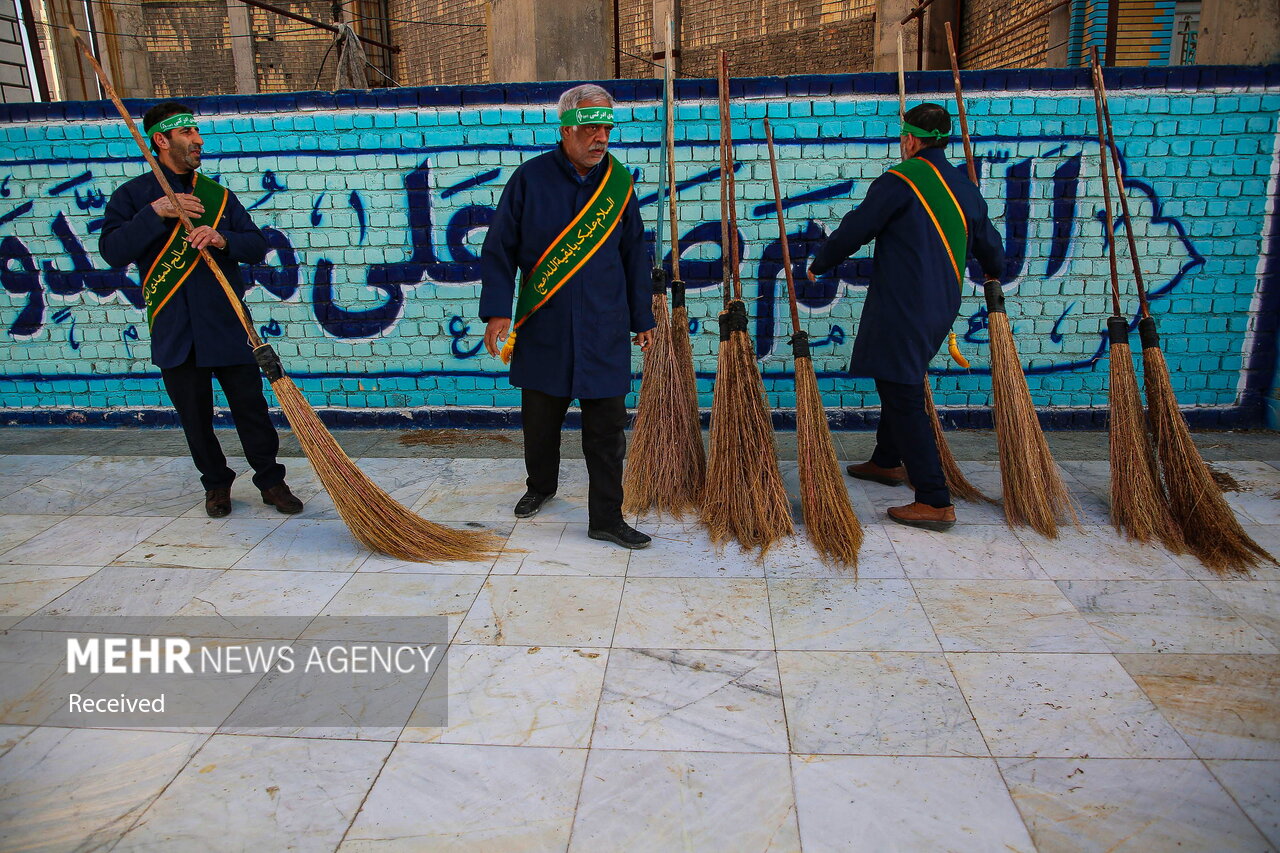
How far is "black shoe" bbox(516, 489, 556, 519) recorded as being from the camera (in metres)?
4.05

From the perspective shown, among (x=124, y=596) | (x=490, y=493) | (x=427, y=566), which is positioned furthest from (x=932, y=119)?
(x=124, y=596)

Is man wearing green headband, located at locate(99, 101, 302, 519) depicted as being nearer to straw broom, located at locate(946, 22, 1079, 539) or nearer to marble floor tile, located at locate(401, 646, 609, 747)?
marble floor tile, located at locate(401, 646, 609, 747)

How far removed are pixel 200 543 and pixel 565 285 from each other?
76.0 inches

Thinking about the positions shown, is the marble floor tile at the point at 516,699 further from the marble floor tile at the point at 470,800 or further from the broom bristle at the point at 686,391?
the broom bristle at the point at 686,391

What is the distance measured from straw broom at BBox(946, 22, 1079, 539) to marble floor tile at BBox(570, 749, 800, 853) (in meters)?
2.07

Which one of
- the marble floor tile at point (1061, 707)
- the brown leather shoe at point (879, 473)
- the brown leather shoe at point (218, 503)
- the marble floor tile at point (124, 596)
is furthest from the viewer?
the brown leather shoe at point (879, 473)

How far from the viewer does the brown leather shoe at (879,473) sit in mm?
4414

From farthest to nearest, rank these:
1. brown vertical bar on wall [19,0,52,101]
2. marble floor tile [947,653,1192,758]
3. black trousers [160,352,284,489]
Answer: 1. brown vertical bar on wall [19,0,52,101]
2. black trousers [160,352,284,489]
3. marble floor tile [947,653,1192,758]

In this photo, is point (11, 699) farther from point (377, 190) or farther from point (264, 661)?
point (377, 190)

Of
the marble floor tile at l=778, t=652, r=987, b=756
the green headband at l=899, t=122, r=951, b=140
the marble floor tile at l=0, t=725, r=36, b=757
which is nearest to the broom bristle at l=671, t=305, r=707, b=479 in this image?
the green headband at l=899, t=122, r=951, b=140

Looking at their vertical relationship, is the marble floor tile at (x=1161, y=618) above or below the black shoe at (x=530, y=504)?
below

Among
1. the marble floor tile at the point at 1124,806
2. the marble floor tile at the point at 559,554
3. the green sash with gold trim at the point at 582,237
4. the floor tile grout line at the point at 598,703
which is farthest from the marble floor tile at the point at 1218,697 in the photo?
the green sash with gold trim at the point at 582,237

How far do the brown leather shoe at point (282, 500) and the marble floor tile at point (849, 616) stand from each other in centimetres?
227

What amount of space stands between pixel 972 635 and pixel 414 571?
2.07 m
